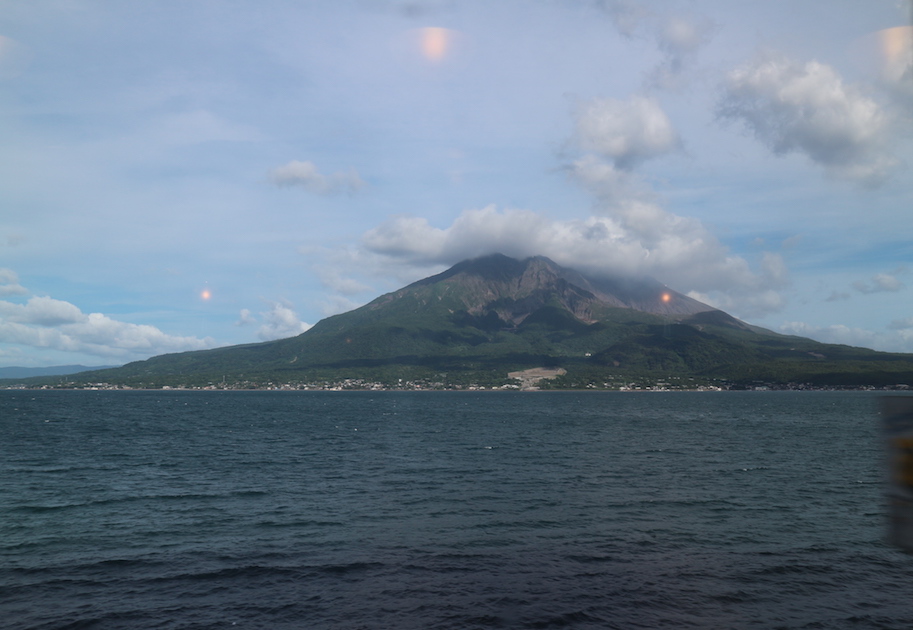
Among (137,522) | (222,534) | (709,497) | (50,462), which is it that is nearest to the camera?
(222,534)

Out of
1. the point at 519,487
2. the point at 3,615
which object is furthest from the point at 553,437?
the point at 3,615

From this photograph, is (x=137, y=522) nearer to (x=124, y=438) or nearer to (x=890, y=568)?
(x=890, y=568)

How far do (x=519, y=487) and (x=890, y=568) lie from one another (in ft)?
81.9

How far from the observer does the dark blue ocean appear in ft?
76.3

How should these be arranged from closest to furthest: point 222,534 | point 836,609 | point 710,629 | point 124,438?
point 710,629 < point 836,609 < point 222,534 < point 124,438

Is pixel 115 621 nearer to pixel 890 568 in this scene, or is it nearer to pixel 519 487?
pixel 519 487

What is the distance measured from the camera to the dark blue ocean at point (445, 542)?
76.3 ft

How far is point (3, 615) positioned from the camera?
22250 millimetres

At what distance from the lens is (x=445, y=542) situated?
3197cm

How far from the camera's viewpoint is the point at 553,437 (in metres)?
89.3

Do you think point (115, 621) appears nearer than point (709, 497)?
Yes

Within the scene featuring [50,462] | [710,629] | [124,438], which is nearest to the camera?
[710,629]

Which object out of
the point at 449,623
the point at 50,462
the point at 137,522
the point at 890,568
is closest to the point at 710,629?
the point at 449,623

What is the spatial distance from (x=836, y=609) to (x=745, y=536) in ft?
32.8
